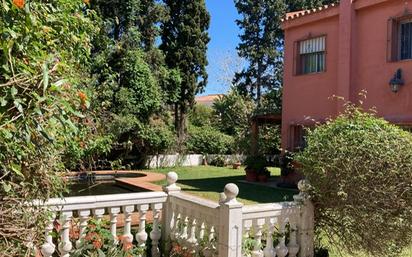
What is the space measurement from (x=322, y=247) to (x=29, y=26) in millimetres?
5731

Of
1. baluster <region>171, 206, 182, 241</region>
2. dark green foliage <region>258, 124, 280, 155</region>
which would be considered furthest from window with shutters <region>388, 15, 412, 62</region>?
dark green foliage <region>258, 124, 280, 155</region>

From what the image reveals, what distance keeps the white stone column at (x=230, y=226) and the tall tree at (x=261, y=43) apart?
36.8m

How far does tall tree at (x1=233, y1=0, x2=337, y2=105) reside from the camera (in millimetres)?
42562

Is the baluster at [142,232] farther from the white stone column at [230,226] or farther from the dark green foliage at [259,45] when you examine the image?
the dark green foliage at [259,45]

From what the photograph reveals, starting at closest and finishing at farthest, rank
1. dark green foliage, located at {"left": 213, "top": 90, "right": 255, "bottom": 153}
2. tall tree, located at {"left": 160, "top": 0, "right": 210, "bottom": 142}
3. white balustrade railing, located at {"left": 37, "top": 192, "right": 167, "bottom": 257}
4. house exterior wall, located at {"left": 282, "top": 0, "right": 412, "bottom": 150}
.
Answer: white balustrade railing, located at {"left": 37, "top": 192, "right": 167, "bottom": 257}, house exterior wall, located at {"left": 282, "top": 0, "right": 412, "bottom": 150}, tall tree, located at {"left": 160, "top": 0, "right": 210, "bottom": 142}, dark green foliage, located at {"left": 213, "top": 90, "right": 255, "bottom": 153}

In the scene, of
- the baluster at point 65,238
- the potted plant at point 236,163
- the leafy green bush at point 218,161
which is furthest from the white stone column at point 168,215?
the leafy green bush at point 218,161

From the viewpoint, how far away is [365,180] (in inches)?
236

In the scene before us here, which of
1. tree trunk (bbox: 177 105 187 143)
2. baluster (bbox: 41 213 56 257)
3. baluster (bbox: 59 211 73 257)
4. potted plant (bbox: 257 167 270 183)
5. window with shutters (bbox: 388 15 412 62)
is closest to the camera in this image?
baluster (bbox: 41 213 56 257)

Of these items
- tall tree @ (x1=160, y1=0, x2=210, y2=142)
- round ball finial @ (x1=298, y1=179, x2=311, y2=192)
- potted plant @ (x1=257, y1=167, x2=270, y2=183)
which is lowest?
potted plant @ (x1=257, y1=167, x2=270, y2=183)

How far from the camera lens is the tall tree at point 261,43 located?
42562 mm

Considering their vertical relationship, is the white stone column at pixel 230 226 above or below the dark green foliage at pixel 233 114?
below

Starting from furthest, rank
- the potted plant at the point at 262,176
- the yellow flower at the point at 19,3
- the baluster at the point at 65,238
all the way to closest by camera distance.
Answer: the potted plant at the point at 262,176, the baluster at the point at 65,238, the yellow flower at the point at 19,3

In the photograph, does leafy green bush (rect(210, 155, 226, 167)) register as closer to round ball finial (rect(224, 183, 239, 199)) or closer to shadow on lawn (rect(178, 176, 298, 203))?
shadow on lawn (rect(178, 176, 298, 203))

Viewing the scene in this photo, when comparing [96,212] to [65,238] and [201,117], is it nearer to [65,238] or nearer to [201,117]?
[65,238]
